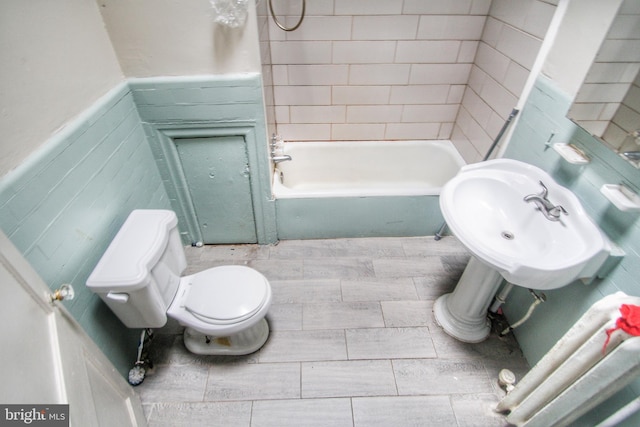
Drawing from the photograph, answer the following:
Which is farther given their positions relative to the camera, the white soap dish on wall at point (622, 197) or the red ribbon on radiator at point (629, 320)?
the white soap dish on wall at point (622, 197)

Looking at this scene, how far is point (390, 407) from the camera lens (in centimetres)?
140

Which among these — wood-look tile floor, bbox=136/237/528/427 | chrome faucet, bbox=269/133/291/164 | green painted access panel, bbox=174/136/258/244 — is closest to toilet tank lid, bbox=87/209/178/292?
green painted access panel, bbox=174/136/258/244

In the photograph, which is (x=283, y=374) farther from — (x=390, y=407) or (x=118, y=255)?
(x=118, y=255)

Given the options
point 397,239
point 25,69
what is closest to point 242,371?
point 397,239

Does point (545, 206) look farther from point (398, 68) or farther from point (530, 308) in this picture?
point (398, 68)

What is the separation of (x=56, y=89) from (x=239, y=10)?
0.75 metres

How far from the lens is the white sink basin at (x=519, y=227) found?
3.39 feet

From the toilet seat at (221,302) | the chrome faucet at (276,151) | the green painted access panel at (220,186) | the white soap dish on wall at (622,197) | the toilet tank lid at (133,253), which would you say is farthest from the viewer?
the chrome faucet at (276,151)

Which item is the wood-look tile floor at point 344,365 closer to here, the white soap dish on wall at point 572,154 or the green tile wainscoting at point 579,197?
the green tile wainscoting at point 579,197

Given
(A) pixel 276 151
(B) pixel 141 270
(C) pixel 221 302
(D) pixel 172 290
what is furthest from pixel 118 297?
(A) pixel 276 151

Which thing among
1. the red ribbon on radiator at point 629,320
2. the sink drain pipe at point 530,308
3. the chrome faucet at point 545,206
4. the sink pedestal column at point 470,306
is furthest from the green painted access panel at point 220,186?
the red ribbon on radiator at point 629,320

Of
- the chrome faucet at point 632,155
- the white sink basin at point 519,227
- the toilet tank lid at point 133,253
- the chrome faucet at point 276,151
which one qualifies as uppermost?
the chrome faucet at point 632,155

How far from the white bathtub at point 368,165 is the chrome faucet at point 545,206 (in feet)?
3.57

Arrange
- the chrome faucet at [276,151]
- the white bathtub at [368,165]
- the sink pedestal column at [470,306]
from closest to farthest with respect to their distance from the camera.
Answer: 1. the sink pedestal column at [470,306]
2. the chrome faucet at [276,151]
3. the white bathtub at [368,165]
